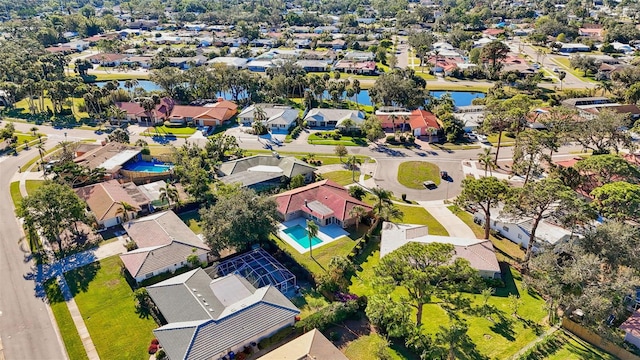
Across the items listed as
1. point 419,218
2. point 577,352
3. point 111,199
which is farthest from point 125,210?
point 577,352

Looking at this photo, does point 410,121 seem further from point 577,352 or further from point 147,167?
point 577,352

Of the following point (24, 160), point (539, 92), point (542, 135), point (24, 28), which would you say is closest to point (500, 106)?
point (542, 135)

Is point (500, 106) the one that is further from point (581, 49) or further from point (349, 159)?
point (581, 49)

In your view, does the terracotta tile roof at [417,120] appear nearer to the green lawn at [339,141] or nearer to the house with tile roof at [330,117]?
the house with tile roof at [330,117]

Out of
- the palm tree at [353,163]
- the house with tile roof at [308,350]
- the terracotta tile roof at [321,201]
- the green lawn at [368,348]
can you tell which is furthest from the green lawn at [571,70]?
the house with tile roof at [308,350]

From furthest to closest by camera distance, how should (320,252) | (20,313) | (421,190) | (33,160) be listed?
1. (33,160)
2. (421,190)
3. (320,252)
4. (20,313)
